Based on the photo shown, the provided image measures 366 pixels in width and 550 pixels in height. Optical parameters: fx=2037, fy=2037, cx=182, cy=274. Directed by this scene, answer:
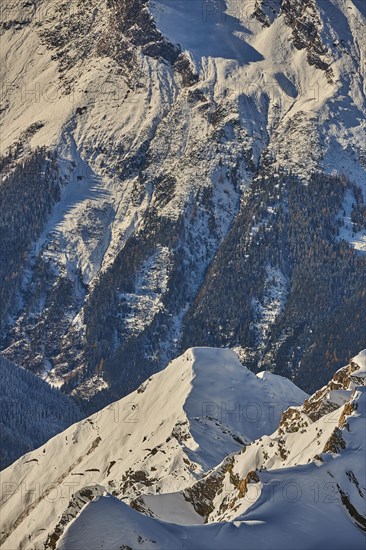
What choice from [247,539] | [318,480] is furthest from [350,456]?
[247,539]

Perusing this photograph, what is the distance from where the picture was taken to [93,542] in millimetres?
147875

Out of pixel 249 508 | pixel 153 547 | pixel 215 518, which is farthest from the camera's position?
pixel 215 518

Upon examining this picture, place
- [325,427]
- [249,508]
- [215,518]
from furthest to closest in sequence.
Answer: [325,427] → [215,518] → [249,508]

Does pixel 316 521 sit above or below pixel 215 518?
above

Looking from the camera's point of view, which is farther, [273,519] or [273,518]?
[273,518]

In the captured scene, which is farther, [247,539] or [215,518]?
[215,518]

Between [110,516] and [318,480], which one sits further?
[318,480]

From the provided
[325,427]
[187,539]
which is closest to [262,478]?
[187,539]

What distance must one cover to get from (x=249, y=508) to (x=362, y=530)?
9.14 m

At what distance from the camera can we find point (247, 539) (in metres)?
150

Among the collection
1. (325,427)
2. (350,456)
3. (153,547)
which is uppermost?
(153,547)

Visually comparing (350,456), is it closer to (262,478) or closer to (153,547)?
(262,478)

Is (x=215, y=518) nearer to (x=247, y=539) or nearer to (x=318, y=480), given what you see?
(x=318, y=480)

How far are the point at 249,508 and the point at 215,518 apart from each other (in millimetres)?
23378
